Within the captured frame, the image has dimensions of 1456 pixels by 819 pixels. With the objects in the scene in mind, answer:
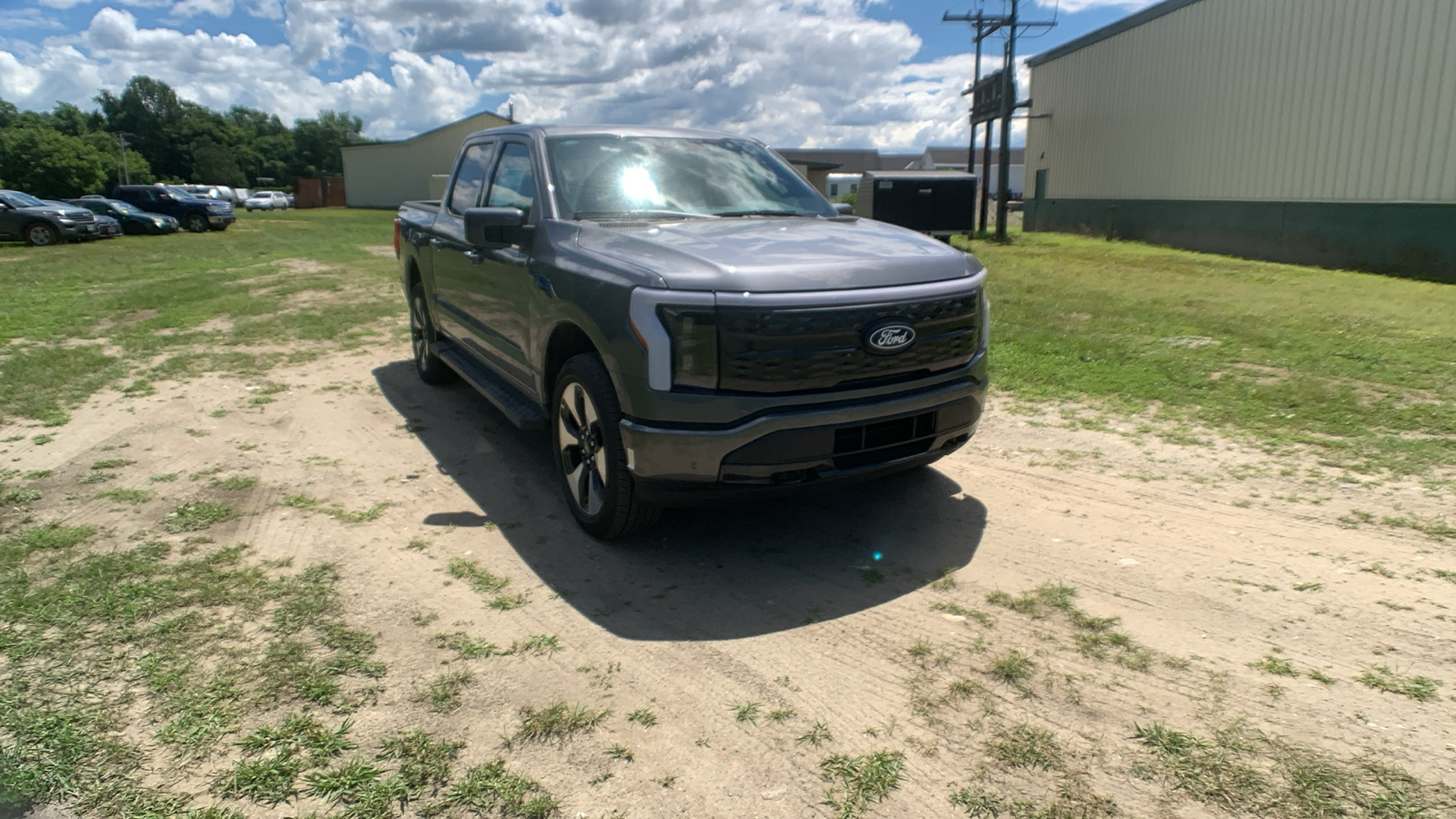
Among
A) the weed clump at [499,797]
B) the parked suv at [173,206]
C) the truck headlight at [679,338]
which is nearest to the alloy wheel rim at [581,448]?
the truck headlight at [679,338]

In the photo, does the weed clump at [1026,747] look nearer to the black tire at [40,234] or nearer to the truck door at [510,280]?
the truck door at [510,280]

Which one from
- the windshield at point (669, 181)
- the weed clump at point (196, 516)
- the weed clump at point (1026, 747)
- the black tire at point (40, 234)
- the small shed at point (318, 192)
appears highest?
the small shed at point (318, 192)

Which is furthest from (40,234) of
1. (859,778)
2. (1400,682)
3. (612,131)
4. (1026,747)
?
(1400,682)

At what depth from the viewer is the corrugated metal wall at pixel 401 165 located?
64875mm

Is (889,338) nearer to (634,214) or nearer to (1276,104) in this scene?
(634,214)

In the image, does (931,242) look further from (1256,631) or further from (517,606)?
(517,606)

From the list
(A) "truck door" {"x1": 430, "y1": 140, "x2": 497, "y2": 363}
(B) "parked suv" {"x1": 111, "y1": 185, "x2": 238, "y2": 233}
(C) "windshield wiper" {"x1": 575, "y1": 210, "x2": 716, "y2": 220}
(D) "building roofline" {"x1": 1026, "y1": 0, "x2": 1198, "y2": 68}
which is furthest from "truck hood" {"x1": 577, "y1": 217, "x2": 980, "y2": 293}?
(B) "parked suv" {"x1": 111, "y1": 185, "x2": 238, "y2": 233}

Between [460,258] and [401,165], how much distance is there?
2689 inches

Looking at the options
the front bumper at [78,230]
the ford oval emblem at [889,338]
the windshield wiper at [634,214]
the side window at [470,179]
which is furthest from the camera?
the front bumper at [78,230]

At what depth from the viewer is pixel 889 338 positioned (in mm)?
3713

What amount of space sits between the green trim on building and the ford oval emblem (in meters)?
18.0

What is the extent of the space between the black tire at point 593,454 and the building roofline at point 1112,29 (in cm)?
2571

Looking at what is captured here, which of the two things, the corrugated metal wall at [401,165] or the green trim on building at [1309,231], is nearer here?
the green trim on building at [1309,231]

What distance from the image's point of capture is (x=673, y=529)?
441 cm
